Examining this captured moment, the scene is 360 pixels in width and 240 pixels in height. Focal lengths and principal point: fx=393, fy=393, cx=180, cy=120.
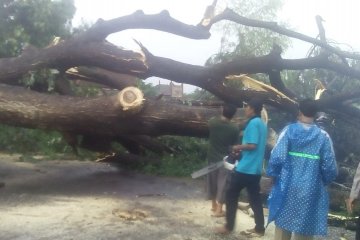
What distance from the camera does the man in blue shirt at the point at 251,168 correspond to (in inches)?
174

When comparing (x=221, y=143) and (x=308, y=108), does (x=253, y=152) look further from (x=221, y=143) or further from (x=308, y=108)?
(x=308, y=108)

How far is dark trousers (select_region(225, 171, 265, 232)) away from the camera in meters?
4.46

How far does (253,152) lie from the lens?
445cm

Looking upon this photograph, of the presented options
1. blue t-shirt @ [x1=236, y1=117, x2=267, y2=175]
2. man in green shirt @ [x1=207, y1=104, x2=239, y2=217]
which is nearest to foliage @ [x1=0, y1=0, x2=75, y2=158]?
man in green shirt @ [x1=207, y1=104, x2=239, y2=217]

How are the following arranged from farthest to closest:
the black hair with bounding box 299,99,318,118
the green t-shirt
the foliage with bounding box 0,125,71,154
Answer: the foliage with bounding box 0,125,71,154, the green t-shirt, the black hair with bounding box 299,99,318,118

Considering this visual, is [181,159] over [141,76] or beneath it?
beneath

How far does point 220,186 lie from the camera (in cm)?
529

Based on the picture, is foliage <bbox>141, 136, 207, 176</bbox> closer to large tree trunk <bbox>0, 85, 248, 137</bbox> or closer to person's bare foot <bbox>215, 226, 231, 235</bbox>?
large tree trunk <bbox>0, 85, 248, 137</bbox>

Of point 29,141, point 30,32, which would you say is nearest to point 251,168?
point 29,141

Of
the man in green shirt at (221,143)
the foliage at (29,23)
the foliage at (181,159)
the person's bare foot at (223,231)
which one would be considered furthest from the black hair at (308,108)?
the foliage at (29,23)

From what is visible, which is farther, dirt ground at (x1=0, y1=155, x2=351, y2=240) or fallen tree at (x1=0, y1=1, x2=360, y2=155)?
fallen tree at (x1=0, y1=1, x2=360, y2=155)

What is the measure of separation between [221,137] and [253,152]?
0.87 meters

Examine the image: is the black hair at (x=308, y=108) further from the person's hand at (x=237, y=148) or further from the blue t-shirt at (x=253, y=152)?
the person's hand at (x=237, y=148)

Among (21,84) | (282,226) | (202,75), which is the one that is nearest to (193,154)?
(202,75)
